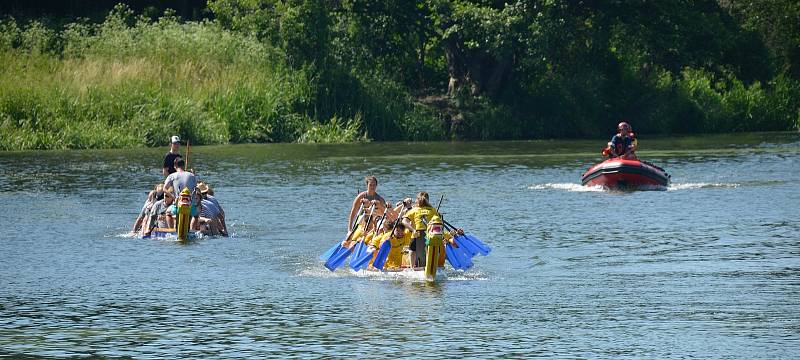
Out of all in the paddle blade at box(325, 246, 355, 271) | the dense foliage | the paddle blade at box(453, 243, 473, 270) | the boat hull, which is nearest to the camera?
the paddle blade at box(453, 243, 473, 270)

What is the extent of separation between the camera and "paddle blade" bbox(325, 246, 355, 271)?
23.8 m

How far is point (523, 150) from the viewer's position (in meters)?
50.9

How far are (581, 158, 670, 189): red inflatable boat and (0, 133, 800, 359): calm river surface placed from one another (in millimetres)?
435

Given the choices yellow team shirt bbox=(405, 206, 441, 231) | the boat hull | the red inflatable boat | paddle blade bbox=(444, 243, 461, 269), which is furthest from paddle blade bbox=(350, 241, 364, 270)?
the red inflatable boat

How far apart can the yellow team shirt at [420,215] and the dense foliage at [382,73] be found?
28.2 metres

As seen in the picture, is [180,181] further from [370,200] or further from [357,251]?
[357,251]

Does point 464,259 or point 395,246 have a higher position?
point 395,246

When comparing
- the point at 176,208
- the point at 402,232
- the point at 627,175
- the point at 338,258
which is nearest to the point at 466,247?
the point at 402,232

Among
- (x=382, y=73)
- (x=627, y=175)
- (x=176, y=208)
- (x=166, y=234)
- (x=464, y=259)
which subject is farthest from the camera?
(x=382, y=73)

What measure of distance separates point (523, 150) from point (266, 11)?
1115 cm

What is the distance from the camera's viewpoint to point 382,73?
188 feet

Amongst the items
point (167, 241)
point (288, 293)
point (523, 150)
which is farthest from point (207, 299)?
point (523, 150)

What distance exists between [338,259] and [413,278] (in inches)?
60.9

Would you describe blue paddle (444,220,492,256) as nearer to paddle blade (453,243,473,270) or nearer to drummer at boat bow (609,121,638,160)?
paddle blade (453,243,473,270)
